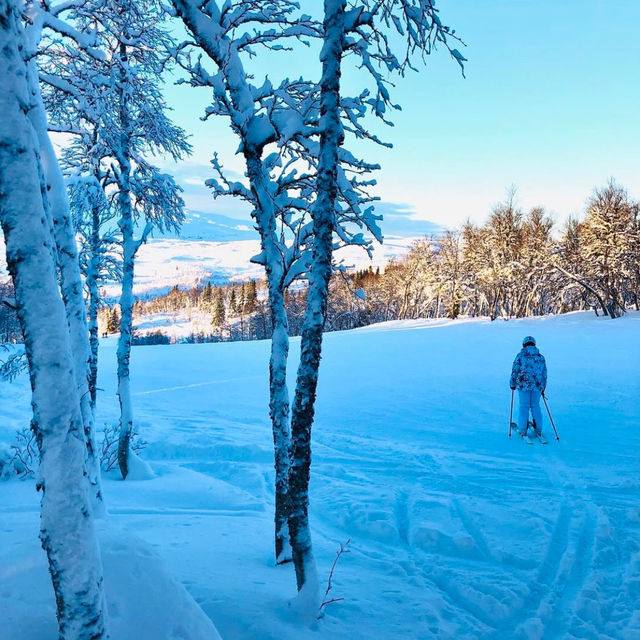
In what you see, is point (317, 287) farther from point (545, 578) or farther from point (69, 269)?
point (545, 578)

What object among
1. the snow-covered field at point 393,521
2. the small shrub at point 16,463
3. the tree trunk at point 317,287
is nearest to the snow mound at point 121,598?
the snow-covered field at point 393,521

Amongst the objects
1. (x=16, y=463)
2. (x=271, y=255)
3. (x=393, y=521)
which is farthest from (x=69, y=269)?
(x=16, y=463)

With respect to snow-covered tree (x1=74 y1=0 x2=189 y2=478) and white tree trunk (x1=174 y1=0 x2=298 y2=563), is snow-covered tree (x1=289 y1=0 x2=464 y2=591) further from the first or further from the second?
snow-covered tree (x1=74 y1=0 x2=189 y2=478)

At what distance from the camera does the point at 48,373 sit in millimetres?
1985

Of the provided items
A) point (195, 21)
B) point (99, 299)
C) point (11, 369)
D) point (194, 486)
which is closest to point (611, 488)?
point (194, 486)

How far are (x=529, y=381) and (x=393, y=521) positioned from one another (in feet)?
16.9

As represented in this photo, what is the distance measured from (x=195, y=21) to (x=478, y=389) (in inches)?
532

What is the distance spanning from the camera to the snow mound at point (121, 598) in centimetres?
242

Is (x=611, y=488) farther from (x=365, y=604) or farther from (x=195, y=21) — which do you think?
(x=195, y=21)

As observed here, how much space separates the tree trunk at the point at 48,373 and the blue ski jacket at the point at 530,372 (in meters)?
9.46

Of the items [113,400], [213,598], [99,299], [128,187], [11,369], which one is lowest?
[113,400]

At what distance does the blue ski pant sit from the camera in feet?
32.0

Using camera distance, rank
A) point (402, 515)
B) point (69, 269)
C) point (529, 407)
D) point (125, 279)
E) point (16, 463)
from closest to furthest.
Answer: point (69, 269) → point (402, 515) → point (16, 463) → point (125, 279) → point (529, 407)

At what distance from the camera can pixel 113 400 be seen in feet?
60.1
